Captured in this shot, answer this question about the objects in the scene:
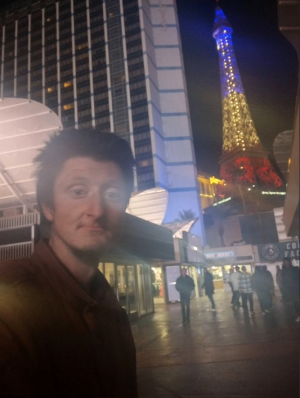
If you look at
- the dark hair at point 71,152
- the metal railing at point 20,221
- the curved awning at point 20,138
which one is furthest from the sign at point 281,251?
the dark hair at point 71,152

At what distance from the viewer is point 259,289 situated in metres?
10.7

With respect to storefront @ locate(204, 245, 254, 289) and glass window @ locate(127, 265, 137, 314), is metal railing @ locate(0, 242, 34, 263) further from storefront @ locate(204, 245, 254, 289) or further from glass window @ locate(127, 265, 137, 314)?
storefront @ locate(204, 245, 254, 289)

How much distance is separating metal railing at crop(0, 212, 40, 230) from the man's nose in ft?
27.3

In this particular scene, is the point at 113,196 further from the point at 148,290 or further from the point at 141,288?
the point at 148,290

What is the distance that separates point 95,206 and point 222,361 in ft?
16.9

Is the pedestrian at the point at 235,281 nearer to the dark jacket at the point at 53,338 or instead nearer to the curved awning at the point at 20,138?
the curved awning at the point at 20,138

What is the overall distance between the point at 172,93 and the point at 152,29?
14.8 metres

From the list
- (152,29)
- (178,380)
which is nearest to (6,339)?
(178,380)

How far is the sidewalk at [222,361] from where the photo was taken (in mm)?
4012

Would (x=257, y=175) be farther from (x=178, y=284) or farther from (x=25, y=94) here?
(x=178, y=284)

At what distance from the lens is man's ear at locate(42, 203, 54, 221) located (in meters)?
1.29

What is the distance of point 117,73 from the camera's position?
187 feet

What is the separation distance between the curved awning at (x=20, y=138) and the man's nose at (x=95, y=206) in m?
11.6

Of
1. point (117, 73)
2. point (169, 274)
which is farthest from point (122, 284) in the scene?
point (117, 73)
